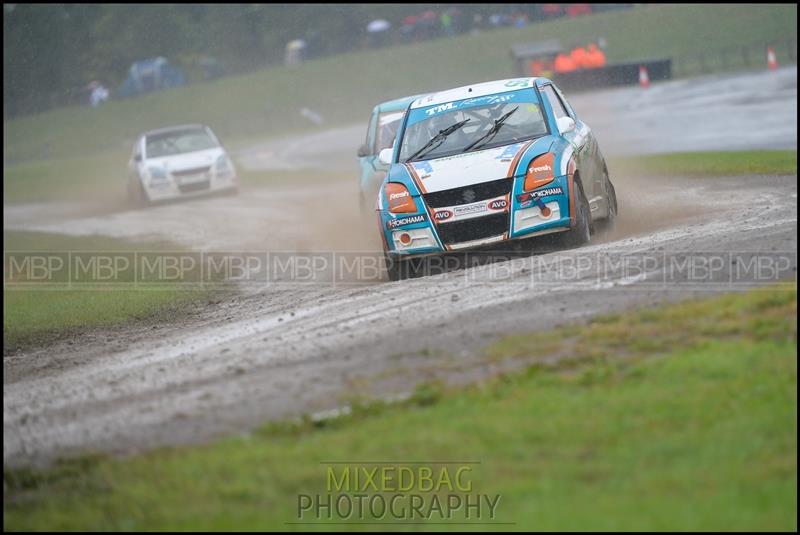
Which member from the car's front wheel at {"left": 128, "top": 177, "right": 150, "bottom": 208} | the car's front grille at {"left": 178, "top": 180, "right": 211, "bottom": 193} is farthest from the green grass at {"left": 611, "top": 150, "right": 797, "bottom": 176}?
the car's front wheel at {"left": 128, "top": 177, "right": 150, "bottom": 208}

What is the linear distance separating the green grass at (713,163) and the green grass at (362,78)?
101ft

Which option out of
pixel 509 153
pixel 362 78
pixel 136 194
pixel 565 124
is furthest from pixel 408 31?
pixel 509 153

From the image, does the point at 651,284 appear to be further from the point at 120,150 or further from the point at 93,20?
the point at 93,20

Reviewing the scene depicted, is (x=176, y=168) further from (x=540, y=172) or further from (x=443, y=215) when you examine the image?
(x=540, y=172)

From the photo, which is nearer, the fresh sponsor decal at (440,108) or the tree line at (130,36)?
the fresh sponsor decal at (440,108)

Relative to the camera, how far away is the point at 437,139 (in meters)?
11.5

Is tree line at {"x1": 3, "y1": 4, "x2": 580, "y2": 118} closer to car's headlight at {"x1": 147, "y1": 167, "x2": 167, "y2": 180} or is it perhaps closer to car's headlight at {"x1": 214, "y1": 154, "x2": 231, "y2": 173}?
car's headlight at {"x1": 214, "y1": 154, "x2": 231, "y2": 173}

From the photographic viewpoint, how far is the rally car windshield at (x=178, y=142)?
2577 centimetres

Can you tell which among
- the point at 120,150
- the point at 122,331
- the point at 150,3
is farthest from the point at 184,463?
the point at 150,3

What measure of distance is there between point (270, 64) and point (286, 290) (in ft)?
250

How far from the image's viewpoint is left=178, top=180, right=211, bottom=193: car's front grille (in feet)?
81.6

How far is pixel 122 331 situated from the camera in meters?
10.7

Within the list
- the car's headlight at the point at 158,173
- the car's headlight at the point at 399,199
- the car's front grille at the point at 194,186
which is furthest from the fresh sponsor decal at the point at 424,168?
the car's headlight at the point at 158,173

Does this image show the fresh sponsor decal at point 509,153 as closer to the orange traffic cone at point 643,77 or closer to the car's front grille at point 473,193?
the car's front grille at point 473,193
